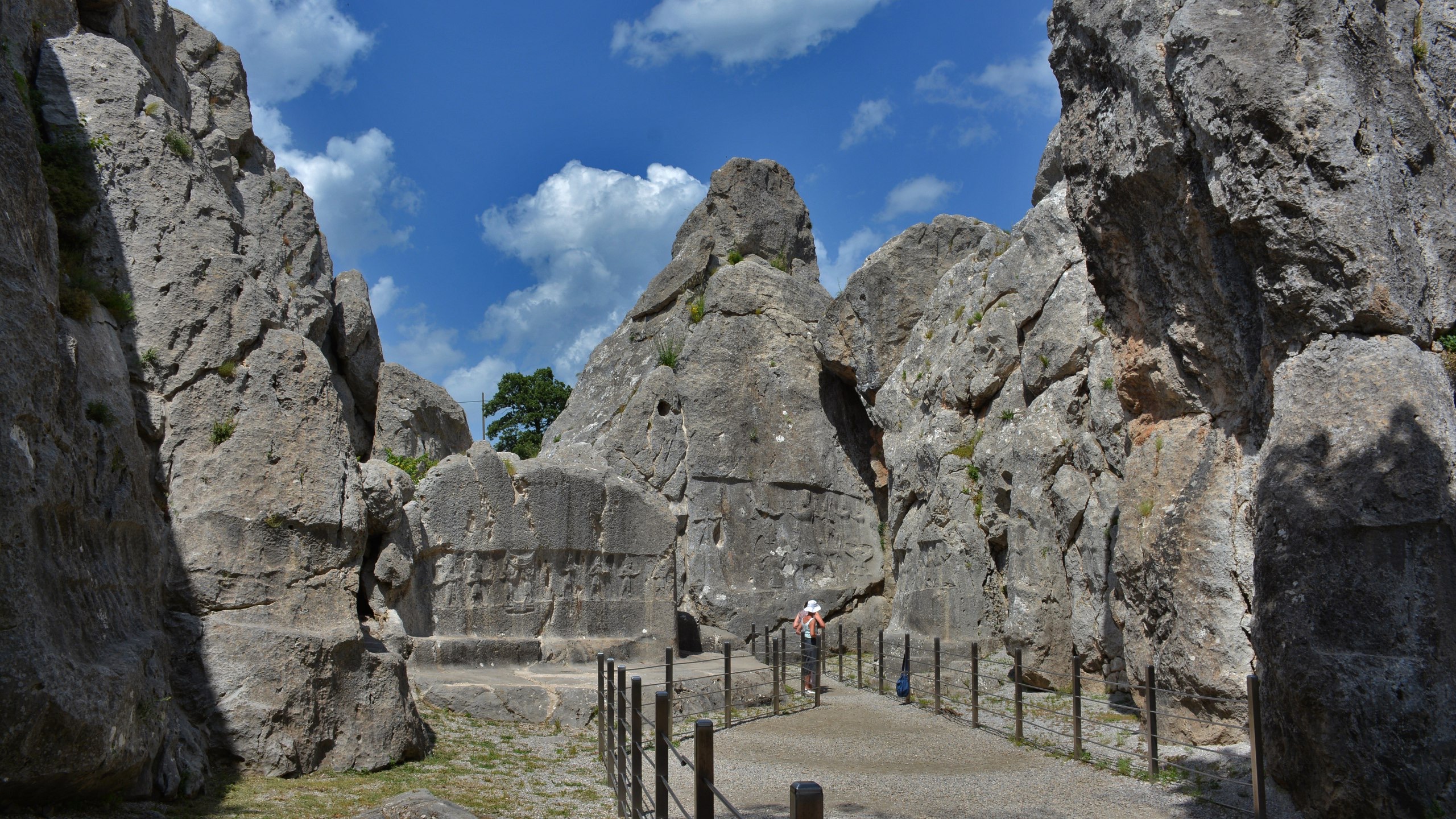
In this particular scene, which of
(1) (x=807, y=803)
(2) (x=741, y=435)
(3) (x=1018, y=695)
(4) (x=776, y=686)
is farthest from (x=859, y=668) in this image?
(1) (x=807, y=803)

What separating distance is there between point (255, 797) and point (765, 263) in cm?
1831

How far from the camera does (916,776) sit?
8539 mm

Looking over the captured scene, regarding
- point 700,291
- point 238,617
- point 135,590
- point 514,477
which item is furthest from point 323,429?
point 700,291

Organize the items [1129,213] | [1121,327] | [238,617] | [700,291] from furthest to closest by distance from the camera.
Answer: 1. [700,291]
2. [1121,327]
3. [1129,213]
4. [238,617]

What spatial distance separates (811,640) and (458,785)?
7.90 m

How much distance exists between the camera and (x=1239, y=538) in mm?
8438

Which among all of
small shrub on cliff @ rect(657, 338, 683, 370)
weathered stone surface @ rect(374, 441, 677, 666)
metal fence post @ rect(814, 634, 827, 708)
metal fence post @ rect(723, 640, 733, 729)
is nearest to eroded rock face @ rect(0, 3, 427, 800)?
metal fence post @ rect(723, 640, 733, 729)

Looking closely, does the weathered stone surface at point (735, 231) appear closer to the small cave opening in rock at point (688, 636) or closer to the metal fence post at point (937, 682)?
the small cave opening in rock at point (688, 636)

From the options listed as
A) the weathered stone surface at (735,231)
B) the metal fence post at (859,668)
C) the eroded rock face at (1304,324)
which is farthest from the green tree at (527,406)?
the eroded rock face at (1304,324)

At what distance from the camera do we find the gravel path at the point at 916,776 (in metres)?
7.28

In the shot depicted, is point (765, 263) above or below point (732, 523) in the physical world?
above

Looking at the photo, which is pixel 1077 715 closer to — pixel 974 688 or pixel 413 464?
pixel 974 688

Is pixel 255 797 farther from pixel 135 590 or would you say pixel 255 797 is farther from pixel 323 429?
pixel 323 429

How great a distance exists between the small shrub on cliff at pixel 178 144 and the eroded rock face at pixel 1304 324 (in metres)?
8.34
